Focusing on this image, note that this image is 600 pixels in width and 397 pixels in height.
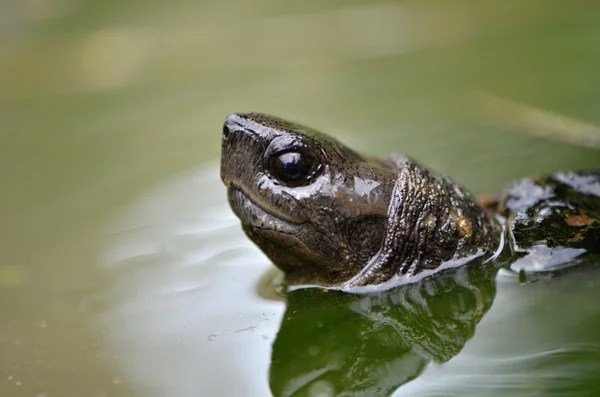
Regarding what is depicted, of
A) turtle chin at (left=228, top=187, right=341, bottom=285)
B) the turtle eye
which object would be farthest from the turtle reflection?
the turtle eye

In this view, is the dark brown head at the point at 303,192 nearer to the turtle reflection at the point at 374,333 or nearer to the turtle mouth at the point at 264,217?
the turtle mouth at the point at 264,217

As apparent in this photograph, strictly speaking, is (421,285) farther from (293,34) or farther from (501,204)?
(293,34)

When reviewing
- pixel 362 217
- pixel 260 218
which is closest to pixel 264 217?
pixel 260 218

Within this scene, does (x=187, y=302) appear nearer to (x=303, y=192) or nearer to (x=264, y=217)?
(x=264, y=217)

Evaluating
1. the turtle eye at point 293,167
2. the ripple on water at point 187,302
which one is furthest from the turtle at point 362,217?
the ripple on water at point 187,302

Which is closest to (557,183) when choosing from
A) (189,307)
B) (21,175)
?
(189,307)

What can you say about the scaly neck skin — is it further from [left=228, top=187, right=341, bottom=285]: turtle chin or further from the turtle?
[left=228, top=187, right=341, bottom=285]: turtle chin
